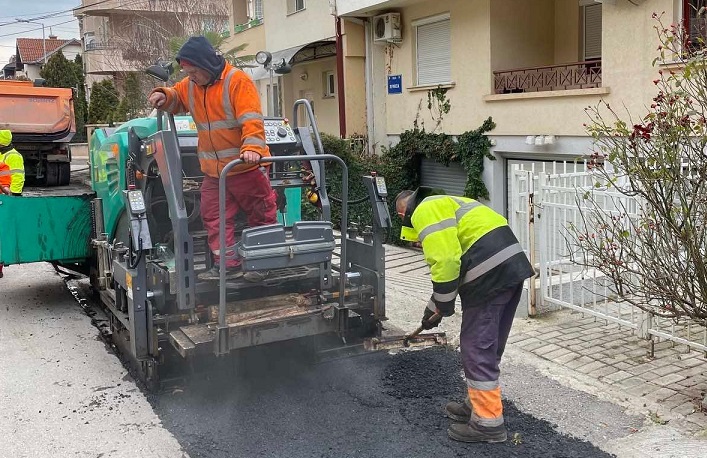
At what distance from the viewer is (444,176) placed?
12836mm

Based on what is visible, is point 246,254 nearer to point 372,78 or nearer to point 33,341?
point 33,341

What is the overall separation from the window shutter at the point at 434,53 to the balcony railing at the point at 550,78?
1.25 metres

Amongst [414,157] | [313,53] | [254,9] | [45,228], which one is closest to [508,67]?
[414,157]

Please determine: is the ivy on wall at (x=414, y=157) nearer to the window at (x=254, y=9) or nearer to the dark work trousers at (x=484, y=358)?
the dark work trousers at (x=484, y=358)

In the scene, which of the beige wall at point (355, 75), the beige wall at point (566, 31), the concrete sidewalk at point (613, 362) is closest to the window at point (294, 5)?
the beige wall at point (355, 75)

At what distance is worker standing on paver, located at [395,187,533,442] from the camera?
401 centimetres

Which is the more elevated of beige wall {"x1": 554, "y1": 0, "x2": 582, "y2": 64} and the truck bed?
beige wall {"x1": 554, "y1": 0, "x2": 582, "y2": 64}

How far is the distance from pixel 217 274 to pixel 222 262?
1.69ft

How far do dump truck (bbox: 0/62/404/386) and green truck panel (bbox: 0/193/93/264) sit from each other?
22mm

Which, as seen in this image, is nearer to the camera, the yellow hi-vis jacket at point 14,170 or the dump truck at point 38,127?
the yellow hi-vis jacket at point 14,170

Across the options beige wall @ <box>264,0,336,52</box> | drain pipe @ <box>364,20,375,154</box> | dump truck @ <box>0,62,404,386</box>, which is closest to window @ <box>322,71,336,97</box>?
beige wall @ <box>264,0,336,52</box>

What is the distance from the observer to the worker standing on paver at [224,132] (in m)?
4.74

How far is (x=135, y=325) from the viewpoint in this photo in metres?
4.83

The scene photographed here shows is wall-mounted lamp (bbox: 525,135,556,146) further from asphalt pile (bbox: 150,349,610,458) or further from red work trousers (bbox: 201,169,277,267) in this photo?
red work trousers (bbox: 201,169,277,267)
